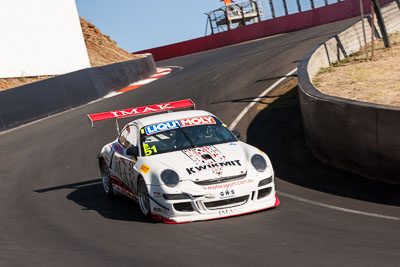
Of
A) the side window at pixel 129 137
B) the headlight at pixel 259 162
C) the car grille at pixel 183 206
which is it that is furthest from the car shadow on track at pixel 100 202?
the headlight at pixel 259 162

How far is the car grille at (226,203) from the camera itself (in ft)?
25.8

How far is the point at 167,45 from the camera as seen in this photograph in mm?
46844

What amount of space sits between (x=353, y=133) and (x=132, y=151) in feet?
12.0

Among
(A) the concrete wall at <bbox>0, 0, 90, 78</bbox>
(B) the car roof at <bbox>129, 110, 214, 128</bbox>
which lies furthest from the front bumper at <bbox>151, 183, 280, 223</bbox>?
(A) the concrete wall at <bbox>0, 0, 90, 78</bbox>

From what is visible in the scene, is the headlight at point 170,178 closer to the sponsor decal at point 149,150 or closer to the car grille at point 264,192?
the sponsor decal at point 149,150

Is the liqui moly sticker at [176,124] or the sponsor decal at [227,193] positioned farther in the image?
the liqui moly sticker at [176,124]

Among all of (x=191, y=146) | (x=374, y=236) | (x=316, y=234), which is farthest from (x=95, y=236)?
(x=374, y=236)

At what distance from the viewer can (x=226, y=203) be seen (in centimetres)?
791

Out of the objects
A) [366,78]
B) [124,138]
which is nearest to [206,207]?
[124,138]

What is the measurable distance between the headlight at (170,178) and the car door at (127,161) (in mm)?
799

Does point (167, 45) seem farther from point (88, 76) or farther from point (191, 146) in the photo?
point (191, 146)

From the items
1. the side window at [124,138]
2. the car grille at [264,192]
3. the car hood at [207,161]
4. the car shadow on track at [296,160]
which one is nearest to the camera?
the car hood at [207,161]

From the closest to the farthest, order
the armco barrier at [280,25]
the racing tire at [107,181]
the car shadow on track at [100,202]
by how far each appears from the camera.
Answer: the car shadow on track at [100,202], the racing tire at [107,181], the armco barrier at [280,25]

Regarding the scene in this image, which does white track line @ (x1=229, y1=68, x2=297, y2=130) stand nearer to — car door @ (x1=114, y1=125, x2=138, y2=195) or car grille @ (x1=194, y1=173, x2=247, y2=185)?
car door @ (x1=114, y1=125, x2=138, y2=195)
